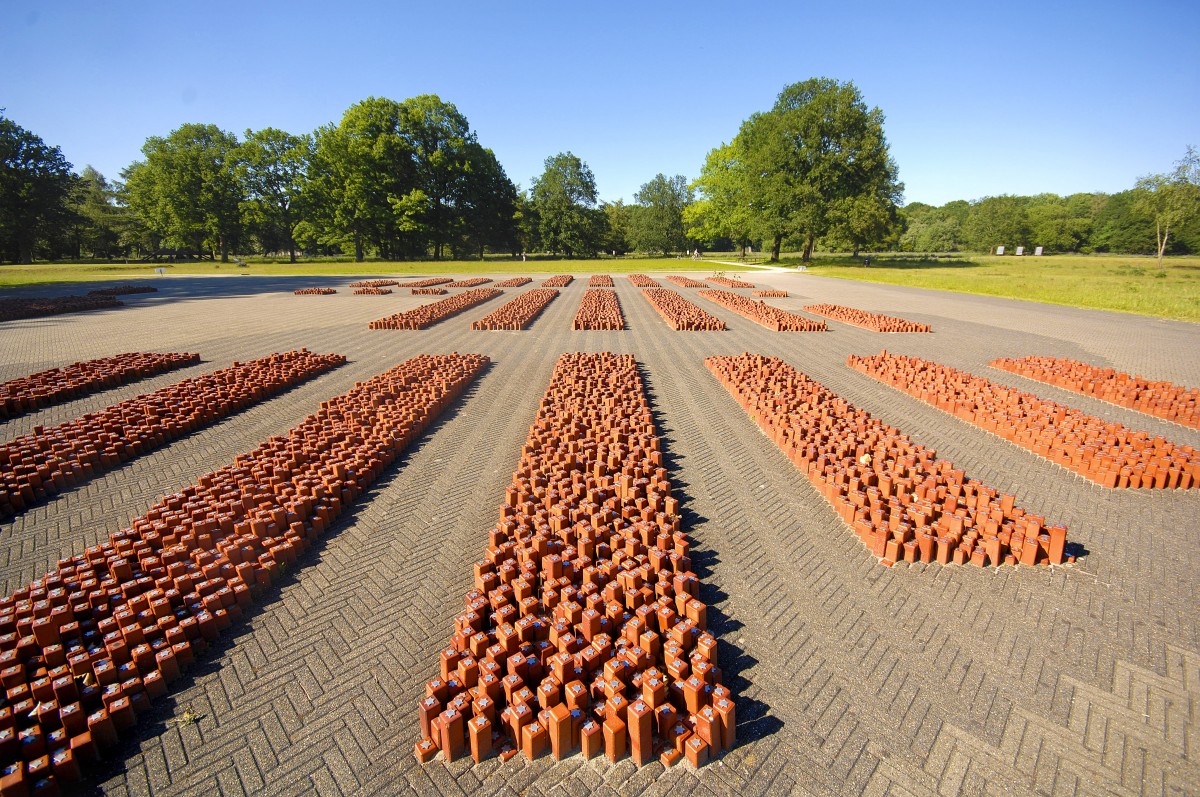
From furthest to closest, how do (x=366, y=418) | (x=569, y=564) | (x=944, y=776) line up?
(x=366, y=418), (x=569, y=564), (x=944, y=776)

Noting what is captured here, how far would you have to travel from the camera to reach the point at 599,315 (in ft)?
88.7

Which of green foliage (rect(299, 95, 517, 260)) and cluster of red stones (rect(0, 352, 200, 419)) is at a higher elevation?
green foliage (rect(299, 95, 517, 260))

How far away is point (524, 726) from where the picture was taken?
13.3 ft

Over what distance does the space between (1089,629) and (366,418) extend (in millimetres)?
11704

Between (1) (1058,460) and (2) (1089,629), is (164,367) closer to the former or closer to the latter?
(2) (1089,629)

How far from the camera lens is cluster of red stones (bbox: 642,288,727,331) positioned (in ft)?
79.5

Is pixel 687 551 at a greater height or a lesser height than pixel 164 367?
lesser

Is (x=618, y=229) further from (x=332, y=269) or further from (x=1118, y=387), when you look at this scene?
(x=1118, y=387)

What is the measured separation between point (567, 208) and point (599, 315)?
249 feet

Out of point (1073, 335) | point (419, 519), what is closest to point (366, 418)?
point (419, 519)

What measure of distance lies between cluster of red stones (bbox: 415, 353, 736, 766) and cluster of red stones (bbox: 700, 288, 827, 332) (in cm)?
1837

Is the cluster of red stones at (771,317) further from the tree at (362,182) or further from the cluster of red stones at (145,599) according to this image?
the tree at (362,182)

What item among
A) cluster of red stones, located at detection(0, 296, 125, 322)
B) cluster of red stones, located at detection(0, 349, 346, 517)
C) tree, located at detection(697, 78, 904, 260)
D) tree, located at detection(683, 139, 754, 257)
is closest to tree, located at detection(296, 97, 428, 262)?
cluster of red stones, located at detection(0, 296, 125, 322)

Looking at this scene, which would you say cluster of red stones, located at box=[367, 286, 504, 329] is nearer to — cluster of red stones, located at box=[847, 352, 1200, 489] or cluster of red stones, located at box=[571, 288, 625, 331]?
cluster of red stones, located at box=[571, 288, 625, 331]
